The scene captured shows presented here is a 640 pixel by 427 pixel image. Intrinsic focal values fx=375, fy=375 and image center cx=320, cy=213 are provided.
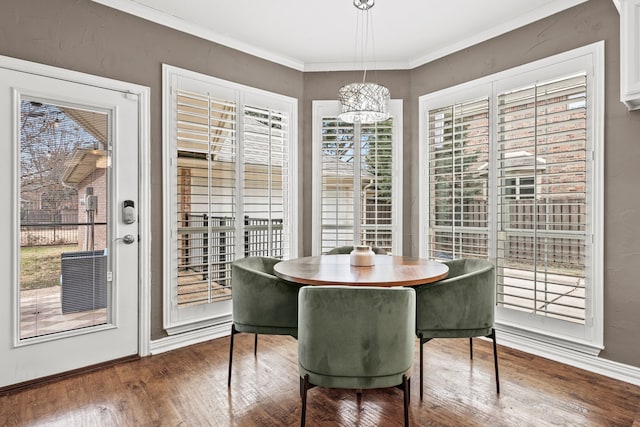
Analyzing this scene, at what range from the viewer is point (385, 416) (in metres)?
2.10

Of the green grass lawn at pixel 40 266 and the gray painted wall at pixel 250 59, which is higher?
the gray painted wall at pixel 250 59

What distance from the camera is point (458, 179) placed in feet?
11.7

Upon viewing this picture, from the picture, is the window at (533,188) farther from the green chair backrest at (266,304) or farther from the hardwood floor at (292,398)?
the green chair backrest at (266,304)

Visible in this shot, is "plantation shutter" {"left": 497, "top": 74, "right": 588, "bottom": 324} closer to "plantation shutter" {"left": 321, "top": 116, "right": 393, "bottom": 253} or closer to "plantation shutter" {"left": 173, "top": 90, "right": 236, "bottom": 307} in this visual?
"plantation shutter" {"left": 321, "top": 116, "right": 393, "bottom": 253}

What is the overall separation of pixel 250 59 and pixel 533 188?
2.83 m

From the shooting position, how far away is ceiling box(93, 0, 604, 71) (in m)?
2.92

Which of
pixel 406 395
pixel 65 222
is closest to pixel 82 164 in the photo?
pixel 65 222

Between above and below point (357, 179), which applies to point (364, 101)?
above

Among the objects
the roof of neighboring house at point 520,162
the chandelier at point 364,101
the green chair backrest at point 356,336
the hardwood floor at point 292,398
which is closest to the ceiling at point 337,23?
the chandelier at point 364,101

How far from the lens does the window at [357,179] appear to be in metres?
4.02

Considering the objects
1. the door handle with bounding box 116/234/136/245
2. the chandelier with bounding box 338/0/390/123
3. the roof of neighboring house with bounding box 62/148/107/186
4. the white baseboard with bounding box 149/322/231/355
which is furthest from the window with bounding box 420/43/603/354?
the roof of neighboring house with bounding box 62/148/107/186

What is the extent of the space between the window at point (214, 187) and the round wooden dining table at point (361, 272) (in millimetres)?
975

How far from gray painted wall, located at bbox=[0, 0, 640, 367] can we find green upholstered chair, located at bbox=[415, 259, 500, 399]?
3.44ft

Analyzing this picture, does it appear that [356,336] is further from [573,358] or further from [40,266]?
[40,266]
